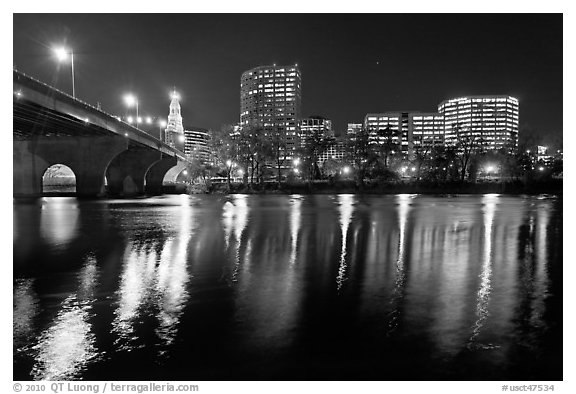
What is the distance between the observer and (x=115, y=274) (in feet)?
41.2

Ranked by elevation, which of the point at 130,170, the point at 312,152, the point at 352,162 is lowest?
the point at 130,170

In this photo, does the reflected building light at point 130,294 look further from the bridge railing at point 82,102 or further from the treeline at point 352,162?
the treeline at point 352,162

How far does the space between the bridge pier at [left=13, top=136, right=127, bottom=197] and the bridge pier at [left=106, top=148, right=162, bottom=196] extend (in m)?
15.4

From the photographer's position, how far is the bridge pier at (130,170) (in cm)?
9012

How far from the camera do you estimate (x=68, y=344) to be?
24.2ft

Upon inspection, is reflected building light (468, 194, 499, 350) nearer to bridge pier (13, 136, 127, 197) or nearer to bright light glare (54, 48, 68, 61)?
bright light glare (54, 48, 68, 61)

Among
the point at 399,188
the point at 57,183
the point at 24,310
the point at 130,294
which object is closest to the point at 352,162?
the point at 399,188

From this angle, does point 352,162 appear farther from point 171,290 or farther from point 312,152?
point 171,290

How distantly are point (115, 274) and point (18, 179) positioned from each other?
7206 cm

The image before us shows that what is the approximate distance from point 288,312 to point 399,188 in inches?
3227

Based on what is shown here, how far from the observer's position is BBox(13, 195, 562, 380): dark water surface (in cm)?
662

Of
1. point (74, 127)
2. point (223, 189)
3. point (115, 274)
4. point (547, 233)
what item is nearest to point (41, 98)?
point (74, 127)

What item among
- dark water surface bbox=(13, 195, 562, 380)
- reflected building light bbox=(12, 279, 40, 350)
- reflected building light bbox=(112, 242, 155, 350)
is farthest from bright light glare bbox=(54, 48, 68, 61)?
reflected building light bbox=(12, 279, 40, 350)

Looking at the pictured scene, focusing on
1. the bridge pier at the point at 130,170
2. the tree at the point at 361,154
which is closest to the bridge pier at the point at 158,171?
the bridge pier at the point at 130,170
